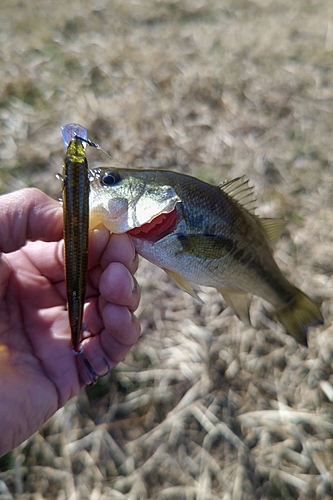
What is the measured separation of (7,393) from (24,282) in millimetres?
621

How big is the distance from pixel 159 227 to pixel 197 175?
2307mm

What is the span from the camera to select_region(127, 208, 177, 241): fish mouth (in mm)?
1761

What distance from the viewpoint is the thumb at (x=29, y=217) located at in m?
1.80

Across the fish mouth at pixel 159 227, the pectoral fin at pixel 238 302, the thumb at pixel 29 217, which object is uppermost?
the thumb at pixel 29 217

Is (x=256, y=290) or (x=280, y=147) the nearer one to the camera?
(x=256, y=290)

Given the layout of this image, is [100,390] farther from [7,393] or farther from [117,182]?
[117,182]

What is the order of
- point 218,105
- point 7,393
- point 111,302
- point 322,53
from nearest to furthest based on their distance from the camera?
point 7,393
point 111,302
point 218,105
point 322,53

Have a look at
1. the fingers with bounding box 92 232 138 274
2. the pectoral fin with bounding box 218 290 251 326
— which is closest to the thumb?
the fingers with bounding box 92 232 138 274

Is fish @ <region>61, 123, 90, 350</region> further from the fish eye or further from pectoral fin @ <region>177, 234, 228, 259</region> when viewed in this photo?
pectoral fin @ <region>177, 234, 228, 259</region>

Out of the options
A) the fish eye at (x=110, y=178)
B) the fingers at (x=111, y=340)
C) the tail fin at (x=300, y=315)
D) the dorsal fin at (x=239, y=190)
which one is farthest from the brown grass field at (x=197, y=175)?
the fish eye at (x=110, y=178)

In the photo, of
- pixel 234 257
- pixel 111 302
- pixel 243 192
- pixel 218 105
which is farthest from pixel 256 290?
pixel 218 105

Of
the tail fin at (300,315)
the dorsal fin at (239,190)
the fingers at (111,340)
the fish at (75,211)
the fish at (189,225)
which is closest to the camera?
the fish at (75,211)

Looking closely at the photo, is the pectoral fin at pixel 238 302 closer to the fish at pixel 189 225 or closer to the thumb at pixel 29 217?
the fish at pixel 189 225

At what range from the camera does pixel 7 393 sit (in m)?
1.67
